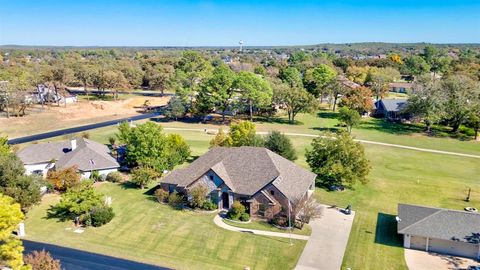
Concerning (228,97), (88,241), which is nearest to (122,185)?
(88,241)

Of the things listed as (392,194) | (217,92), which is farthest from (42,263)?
(217,92)

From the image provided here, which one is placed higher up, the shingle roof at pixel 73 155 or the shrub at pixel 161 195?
the shingle roof at pixel 73 155

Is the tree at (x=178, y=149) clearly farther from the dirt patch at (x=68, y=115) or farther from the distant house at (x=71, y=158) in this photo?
the dirt patch at (x=68, y=115)

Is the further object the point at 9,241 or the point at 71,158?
the point at 71,158

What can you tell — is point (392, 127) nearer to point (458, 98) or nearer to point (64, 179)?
point (458, 98)

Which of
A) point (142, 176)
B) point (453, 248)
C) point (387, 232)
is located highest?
point (142, 176)

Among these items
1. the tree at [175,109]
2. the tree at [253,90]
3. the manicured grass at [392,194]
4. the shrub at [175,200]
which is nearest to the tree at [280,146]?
the manicured grass at [392,194]

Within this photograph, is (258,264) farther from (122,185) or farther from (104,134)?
(104,134)
